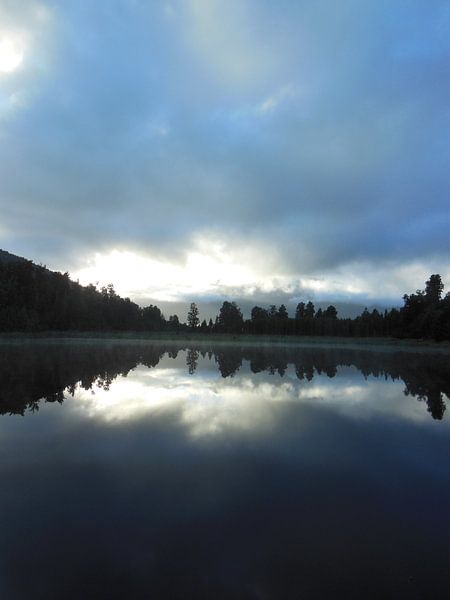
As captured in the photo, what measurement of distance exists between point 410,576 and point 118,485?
487 cm

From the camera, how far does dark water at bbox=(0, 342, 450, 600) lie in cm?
479

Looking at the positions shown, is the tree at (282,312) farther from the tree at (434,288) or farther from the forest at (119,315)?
the tree at (434,288)

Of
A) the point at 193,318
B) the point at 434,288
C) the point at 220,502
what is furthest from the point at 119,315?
the point at 220,502

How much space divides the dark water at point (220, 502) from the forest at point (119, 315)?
301 ft

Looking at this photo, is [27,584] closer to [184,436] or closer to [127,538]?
[127,538]

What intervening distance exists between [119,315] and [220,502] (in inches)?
5874

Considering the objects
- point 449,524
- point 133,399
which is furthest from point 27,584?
point 133,399

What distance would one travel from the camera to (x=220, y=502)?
687cm

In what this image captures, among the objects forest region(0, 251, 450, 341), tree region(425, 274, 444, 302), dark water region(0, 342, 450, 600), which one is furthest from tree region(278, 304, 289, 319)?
dark water region(0, 342, 450, 600)

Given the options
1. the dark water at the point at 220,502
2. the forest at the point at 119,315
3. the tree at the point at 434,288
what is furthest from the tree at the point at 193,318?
the dark water at the point at 220,502

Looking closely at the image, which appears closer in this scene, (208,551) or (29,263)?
(208,551)

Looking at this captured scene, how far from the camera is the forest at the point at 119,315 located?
3841 inches

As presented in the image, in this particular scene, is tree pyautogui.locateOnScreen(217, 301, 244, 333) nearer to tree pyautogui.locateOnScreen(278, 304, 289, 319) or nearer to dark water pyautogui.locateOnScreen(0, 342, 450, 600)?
tree pyautogui.locateOnScreen(278, 304, 289, 319)

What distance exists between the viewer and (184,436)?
429 inches
